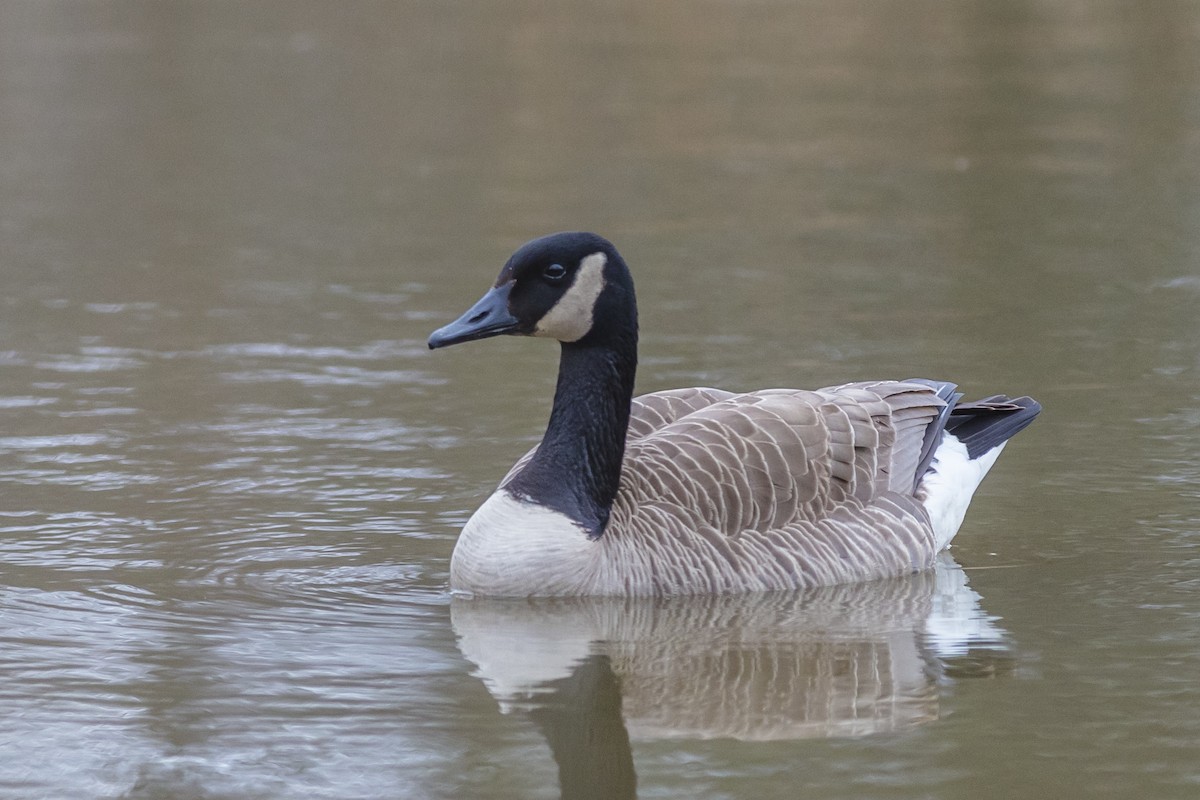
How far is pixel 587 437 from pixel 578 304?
570 mm

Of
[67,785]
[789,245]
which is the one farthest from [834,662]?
[789,245]

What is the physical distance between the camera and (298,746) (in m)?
6.22

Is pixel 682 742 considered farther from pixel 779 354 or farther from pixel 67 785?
pixel 779 354

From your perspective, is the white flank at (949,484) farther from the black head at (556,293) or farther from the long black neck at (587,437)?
the black head at (556,293)

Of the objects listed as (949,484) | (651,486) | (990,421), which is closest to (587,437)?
(651,486)

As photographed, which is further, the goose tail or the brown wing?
the goose tail

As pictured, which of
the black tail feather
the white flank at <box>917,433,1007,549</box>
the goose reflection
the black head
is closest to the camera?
the goose reflection

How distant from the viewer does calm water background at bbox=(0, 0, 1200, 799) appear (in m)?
6.35

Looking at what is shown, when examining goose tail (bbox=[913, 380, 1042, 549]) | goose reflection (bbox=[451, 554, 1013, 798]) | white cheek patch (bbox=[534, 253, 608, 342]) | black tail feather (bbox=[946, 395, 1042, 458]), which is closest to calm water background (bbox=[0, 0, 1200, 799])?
goose reflection (bbox=[451, 554, 1013, 798])

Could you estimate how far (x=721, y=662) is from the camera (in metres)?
7.18

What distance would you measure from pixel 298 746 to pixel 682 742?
1.28 meters

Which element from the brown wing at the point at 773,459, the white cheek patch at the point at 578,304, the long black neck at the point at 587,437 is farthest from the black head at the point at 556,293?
the brown wing at the point at 773,459

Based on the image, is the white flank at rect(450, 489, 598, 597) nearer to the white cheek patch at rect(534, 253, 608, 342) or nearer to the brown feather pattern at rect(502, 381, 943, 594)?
the brown feather pattern at rect(502, 381, 943, 594)

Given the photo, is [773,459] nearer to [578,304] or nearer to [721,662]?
[578,304]
